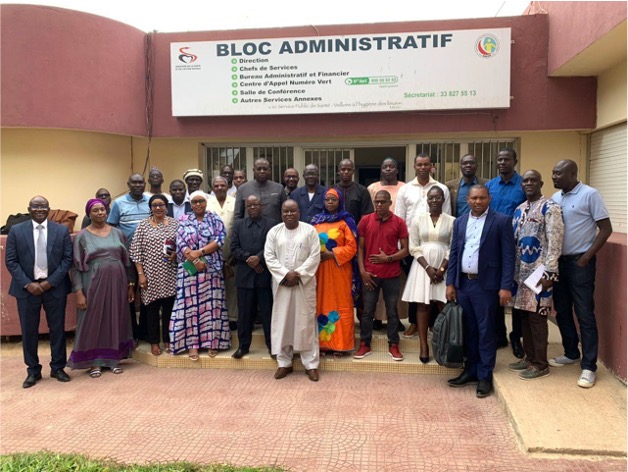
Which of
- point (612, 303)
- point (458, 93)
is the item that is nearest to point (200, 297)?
point (612, 303)

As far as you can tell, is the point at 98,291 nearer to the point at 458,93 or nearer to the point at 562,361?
the point at 562,361

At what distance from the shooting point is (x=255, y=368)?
5121 millimetres

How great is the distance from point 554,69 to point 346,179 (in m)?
3.24

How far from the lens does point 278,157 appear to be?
306 inches

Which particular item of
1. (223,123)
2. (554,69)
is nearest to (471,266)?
(554,69)

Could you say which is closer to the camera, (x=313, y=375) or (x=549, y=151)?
(x=313, y=375)

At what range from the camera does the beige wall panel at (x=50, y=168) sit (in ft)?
22.5

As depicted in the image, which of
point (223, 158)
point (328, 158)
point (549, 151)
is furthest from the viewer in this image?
point (223, 158)

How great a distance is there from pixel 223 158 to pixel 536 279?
530 centimetres

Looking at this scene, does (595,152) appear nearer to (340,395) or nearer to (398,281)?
(398,281)

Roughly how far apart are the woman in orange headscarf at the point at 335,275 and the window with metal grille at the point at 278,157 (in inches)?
112

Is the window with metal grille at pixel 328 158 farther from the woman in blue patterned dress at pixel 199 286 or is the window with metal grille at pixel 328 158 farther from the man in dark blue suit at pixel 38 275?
the man in dark blue suit at pixel 38 275

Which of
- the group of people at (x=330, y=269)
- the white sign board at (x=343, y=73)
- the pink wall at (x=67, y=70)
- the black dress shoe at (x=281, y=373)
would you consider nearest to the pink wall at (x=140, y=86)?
the pink wall at (x=67, y=70)

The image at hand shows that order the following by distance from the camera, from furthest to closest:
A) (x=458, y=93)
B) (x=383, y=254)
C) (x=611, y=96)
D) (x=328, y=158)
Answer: (x=328, y=158) < (x=458, y=93) < (x=611, y=96) < (x=383, y=254)
